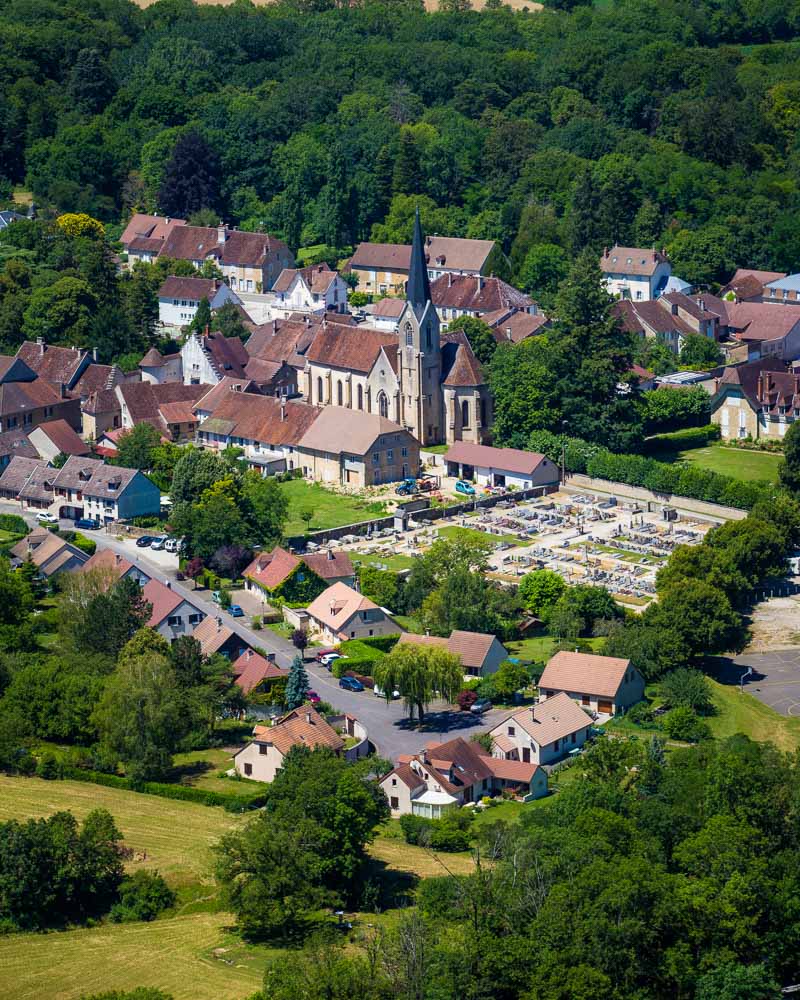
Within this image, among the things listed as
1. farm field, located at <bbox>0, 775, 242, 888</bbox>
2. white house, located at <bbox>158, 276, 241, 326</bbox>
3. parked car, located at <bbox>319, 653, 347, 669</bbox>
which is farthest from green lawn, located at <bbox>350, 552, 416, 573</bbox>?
white house, located at <bbox>158, 276, 241, 326</bbox>

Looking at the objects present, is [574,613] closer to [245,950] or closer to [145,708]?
[145,708]

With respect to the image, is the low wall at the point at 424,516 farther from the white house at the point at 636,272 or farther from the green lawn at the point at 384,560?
the white house at the point at 636,272

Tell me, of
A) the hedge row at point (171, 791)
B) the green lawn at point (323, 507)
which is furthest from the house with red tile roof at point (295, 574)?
the hedge row at point (171, 791)

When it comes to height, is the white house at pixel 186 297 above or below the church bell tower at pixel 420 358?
above

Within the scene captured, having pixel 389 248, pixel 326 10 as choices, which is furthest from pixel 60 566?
pixel 326 10

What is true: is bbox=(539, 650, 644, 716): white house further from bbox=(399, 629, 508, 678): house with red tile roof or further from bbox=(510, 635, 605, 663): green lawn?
bbox=(510, 635, 605, 663): green lawn

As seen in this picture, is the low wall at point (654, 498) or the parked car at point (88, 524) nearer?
the parked car at point (88, 524)
